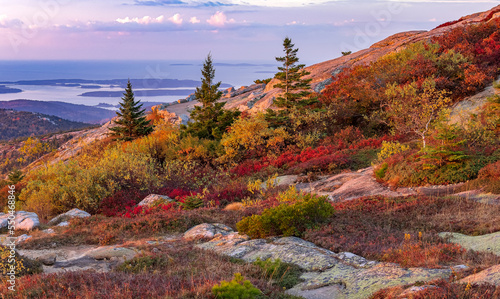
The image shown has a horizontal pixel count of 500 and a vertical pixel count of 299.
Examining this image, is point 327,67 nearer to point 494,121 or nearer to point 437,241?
point 494,121

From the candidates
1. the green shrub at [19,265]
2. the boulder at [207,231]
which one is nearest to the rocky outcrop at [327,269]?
the boulder at [207,231]

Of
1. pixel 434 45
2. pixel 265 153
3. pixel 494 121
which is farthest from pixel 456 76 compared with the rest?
pixel 265 153

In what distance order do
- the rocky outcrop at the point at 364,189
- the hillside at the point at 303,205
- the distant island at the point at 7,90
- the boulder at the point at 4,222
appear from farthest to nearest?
1. the distant island at the point at 7,90
2. the boulder at the point at 4,222
3. the rocky outcrop at the point at 364,189
4. the hillside at the point at 303,205

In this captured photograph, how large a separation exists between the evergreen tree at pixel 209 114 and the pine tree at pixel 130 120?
6.39 metres

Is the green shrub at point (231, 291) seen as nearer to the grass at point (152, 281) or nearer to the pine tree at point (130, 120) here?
the grass at point (152, 281)

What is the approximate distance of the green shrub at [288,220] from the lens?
8.83 m

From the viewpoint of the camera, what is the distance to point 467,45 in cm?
2795

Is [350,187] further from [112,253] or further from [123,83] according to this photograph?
[123,83]

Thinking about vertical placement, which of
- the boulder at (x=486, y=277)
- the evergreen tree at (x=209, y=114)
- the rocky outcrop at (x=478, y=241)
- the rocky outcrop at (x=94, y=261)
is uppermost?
the evergreen tree at (x=209, y=114)

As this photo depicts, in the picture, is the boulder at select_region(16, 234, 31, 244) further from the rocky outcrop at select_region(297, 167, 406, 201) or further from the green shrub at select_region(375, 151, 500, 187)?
the green shrub at select_region(375, 151, 500, 187)

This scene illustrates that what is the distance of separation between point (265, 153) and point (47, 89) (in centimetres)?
19609

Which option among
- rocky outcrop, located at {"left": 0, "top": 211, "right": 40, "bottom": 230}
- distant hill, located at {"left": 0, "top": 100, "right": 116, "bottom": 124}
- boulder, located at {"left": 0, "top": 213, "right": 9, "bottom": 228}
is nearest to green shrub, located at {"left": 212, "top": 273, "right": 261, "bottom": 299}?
rocky outcrop, located at {"left": 0, "top": 211, "right": 40, "bottom": 230}

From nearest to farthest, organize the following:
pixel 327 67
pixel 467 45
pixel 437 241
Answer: pixel 437 241
pixel 467 45
pixel 327 67

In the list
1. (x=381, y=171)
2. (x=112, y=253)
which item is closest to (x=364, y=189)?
(x=381, y=171)
